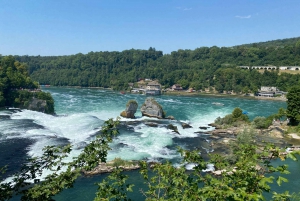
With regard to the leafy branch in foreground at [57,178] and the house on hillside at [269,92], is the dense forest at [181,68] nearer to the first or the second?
the house on hillside at [269,92]

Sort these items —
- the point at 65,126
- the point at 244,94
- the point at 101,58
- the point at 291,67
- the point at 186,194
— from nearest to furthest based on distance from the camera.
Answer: the point at 186,194 → the point at 65,126 → the point at 244,94 → the point at 291,67 → the point at 101,58

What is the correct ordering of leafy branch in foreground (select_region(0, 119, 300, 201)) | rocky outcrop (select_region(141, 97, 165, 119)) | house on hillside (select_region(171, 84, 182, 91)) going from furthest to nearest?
house on hillside (select_region(171, 84, 182, 91)) → rocky outcrop (select_region(141, 97, 165, 119)) → leafy branch in foreground (select_region(0, 119, 300, 201))

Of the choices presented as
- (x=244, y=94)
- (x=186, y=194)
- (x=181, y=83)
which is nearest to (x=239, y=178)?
(x=186, y=194)

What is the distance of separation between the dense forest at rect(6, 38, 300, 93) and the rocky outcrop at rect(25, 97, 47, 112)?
5531 centimetres

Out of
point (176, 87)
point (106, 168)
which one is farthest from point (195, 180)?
point (176, 87)

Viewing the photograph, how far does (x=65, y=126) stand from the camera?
115ft

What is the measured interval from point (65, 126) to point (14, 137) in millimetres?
8035

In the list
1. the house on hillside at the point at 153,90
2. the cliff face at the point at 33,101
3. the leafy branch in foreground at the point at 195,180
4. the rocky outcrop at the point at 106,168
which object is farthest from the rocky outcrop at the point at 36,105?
the house on hillside at the point at 153,90

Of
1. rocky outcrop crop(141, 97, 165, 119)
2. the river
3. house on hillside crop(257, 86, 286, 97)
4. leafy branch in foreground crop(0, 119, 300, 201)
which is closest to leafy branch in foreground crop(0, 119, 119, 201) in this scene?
leafy branch in foreground crop(0, 119, 300, 201)

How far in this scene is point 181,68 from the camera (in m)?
119

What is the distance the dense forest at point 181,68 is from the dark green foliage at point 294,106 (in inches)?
1865

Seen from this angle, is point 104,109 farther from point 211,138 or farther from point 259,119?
point 259,119

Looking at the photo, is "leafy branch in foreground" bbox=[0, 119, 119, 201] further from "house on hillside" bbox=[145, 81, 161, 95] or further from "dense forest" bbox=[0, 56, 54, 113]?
"house on hillside" bbox=[145, 81, 161, 95]

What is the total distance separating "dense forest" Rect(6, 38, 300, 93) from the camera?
8862 cm
